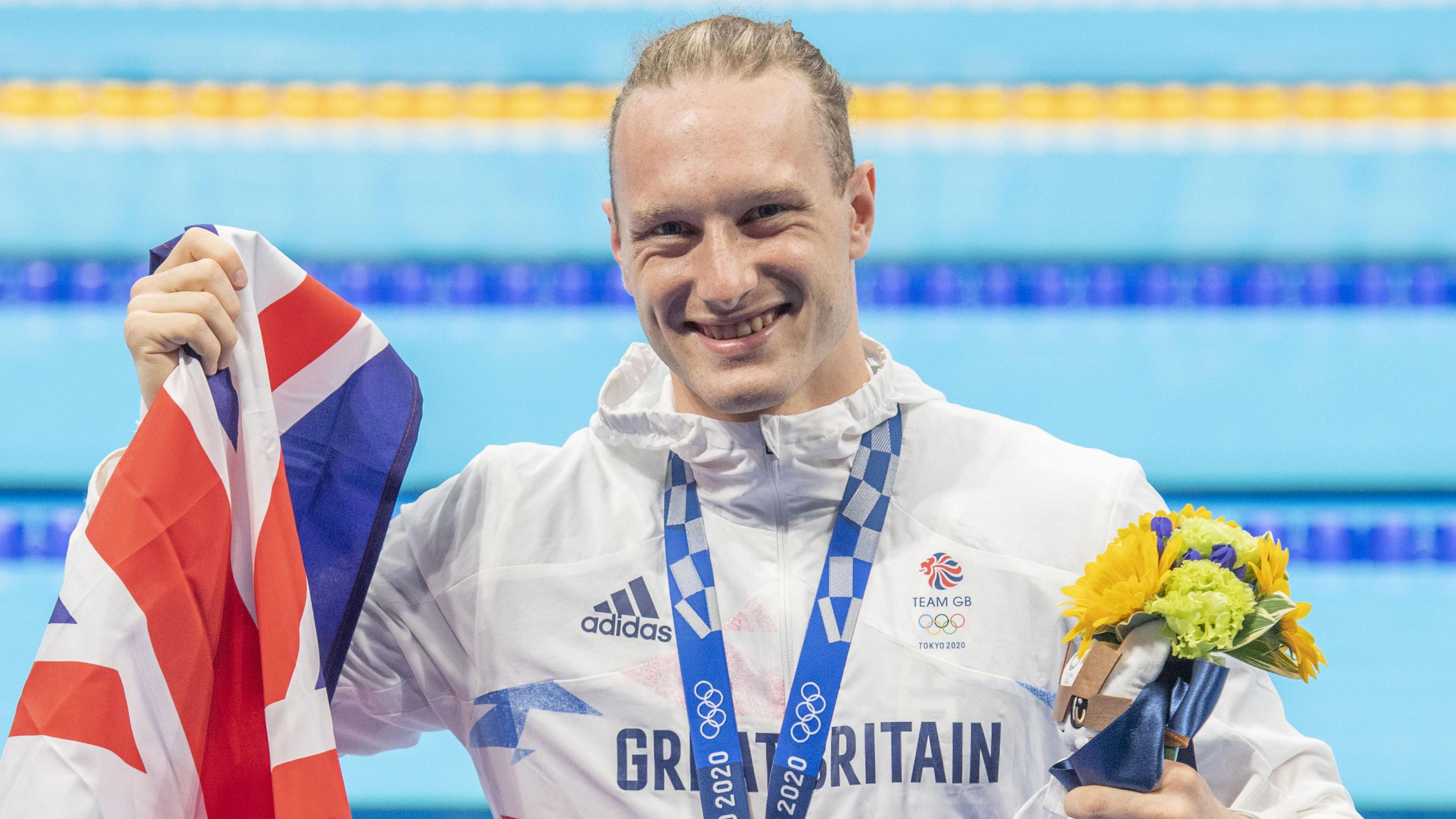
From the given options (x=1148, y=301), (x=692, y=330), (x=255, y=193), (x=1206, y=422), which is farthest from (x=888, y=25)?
(x=692, y=330)

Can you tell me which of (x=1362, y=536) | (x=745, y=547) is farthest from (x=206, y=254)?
(x=1362, y=536)

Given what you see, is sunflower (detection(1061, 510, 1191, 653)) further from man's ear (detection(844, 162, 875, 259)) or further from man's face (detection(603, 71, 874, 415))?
man's ear (detection(844, 162, 875, 259))

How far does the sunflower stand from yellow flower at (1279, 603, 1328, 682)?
0.39 ft

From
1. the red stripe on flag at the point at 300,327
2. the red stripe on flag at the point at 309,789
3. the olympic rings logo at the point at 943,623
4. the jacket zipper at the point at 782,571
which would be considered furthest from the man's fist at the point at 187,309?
the olympic rings logo at the point at 943,623

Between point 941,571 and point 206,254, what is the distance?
981mm

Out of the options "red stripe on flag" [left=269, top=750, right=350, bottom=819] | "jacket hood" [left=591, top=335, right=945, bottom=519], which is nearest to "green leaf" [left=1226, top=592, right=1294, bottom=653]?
"jacket hood" [left=591, top=335, right=945, bottom=519]

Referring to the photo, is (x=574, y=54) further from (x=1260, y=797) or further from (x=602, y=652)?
(x=1260, y=797)

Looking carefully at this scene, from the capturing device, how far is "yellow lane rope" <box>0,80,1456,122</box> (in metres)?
3.91

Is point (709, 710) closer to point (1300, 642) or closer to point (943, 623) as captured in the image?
point (943, 623)

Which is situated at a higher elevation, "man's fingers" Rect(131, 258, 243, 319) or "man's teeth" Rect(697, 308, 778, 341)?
"man's fingers" Rect(131, 258, 243, 319)

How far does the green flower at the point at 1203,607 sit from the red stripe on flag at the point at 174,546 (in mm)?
1031

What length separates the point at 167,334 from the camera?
1.45 m

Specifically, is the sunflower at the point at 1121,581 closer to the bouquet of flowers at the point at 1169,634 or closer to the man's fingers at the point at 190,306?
the bouquet of flowers at the point at 1169,634

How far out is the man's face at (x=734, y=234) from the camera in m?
1.52
